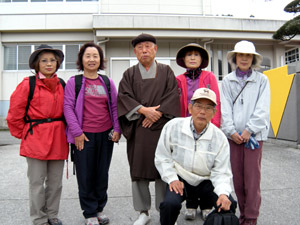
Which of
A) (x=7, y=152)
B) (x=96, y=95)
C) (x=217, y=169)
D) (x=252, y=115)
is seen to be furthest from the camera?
(x=7, y=152)

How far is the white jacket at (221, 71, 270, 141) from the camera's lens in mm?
2697

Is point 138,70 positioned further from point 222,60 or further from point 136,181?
point 222,60

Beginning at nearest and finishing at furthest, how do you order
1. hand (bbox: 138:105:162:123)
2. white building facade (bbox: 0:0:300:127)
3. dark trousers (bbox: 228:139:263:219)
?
dark trousers (bbox: 228:139:263:219) < hand (bbox: 138:105:162:123) < white building facade (bbox: 0:0:300:127)

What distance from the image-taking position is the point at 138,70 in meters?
2.99

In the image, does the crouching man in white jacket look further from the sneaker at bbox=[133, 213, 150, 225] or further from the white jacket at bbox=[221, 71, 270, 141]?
the sneaker at bbox=[133, 213, 150, 225]

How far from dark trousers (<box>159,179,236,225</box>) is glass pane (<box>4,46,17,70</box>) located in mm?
14648

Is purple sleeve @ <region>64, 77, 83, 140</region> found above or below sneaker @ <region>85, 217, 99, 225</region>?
above

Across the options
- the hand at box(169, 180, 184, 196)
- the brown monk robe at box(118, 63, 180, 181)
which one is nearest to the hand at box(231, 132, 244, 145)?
the brown monk robe at box(118, 63, 180, 181)

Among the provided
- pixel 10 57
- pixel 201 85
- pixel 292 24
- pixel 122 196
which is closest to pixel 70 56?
pixel 10 57

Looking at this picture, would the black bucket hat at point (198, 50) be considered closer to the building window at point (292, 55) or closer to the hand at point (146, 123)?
the hand at point (146, 123)

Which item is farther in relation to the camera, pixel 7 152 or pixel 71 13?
pixel 71 13

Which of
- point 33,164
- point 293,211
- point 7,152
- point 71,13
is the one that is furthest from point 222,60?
point 33,164

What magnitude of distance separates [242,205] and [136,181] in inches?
45.8

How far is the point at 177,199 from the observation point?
232 cm
